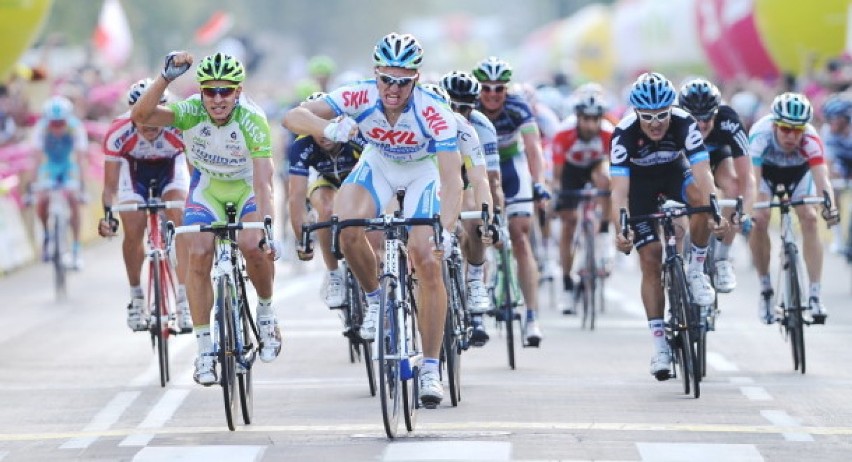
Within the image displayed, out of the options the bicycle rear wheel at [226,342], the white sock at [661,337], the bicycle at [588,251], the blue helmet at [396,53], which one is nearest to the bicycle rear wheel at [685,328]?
the white sock at [661,337]

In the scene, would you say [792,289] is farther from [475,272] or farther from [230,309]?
[230,309]

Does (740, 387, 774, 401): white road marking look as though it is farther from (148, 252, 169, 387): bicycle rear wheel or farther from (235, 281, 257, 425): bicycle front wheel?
(148, 252, 169, 387): bicycle rear wheel

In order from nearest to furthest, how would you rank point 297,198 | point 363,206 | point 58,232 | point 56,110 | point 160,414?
point 363,206 < point 160,414 < point 297,198 < point 58,232 < point 56,110

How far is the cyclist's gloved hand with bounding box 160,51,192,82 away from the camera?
37.7 ft

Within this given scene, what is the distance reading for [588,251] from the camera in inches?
728

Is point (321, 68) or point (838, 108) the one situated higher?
point (321, 68)

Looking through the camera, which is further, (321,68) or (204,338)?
(321,68)

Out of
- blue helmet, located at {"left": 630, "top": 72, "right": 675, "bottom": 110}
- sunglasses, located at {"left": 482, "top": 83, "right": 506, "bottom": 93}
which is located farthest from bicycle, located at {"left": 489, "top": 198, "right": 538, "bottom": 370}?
blue helmet, located at {"left": 630, "top": 72, "right": 675, "bottom": 110}

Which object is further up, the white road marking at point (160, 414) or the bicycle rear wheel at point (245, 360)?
the bicycle rear wheel at point (245, 360)

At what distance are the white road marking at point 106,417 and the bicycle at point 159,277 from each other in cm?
67

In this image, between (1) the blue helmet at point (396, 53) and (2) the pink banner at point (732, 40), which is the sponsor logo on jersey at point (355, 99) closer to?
(1) the blue helmet at point (396, 53)

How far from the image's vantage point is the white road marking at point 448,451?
1043 cm

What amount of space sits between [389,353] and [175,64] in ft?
6.29

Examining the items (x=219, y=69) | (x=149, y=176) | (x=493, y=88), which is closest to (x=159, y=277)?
(x=149, y=176)
